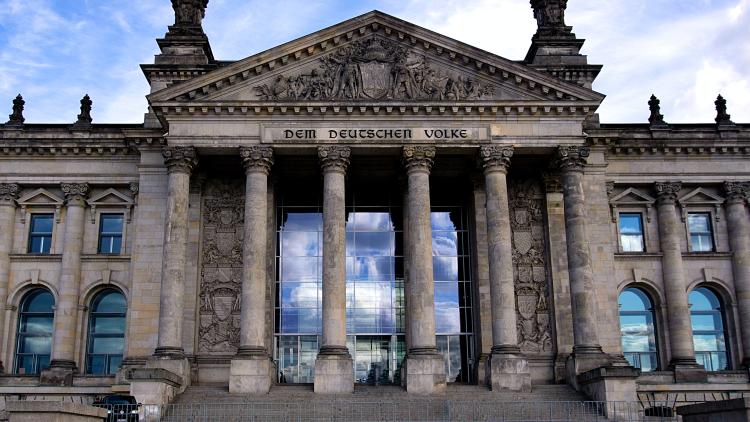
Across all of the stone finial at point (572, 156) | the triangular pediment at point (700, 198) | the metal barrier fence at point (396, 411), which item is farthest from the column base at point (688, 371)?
the stone finial at point (572, 156)

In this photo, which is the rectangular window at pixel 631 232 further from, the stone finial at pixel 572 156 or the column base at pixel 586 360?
the column base at pixel 586 360

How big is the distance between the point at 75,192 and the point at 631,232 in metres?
27.1

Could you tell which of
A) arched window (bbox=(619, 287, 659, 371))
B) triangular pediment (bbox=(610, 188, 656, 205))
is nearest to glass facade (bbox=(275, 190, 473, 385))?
arched window (bbox=(619, 287, 659, 371))

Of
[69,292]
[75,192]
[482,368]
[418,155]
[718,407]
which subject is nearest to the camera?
[718,407]

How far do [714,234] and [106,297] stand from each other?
2970 cm

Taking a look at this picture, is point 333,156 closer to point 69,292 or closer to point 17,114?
point 69,292

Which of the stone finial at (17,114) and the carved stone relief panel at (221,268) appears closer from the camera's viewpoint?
the carved stone relief panel at (221,268)

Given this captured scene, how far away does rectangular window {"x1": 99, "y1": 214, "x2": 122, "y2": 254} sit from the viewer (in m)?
40.4

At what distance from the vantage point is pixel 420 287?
3438 cm

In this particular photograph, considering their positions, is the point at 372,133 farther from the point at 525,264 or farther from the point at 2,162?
the point at 2,162

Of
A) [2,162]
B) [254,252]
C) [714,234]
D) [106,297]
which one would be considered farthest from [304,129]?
[714,234]

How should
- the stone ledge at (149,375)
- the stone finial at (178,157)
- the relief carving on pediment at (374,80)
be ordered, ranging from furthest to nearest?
the relief carving on pediment at (374,80), the stone finial at (178,157), the stone ledge at (149,375)

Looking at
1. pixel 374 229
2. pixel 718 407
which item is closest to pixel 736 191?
pixel 374 229

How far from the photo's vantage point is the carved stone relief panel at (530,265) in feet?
123
